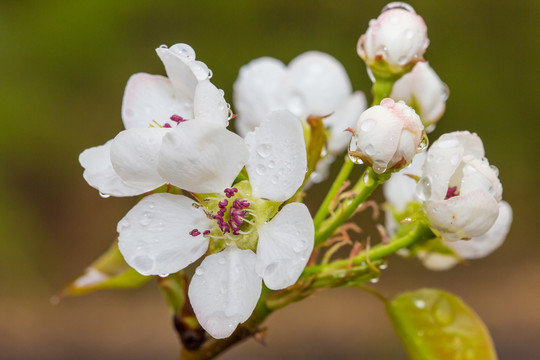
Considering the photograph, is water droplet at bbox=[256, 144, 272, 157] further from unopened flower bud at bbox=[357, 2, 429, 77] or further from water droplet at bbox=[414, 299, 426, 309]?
water droplet at bbox=[414, 299, 426, 309]

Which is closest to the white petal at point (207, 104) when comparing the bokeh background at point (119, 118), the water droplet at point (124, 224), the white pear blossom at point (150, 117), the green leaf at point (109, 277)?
the white pear blossom at point (150, 117)

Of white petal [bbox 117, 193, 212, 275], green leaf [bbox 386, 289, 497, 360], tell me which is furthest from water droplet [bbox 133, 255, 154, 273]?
green leaf [bbox 386, 289, 497, 360]

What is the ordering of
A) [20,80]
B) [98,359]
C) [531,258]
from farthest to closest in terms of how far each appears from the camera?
1. [531,258]
2. [20,80]
3. [98,359]

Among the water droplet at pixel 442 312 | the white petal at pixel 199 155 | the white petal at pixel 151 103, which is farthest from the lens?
the water droplet at pixel 442 312

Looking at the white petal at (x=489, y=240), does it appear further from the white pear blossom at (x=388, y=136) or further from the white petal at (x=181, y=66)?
the white petal at (x=181, y=66)

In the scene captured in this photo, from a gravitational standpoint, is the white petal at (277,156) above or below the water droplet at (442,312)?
above

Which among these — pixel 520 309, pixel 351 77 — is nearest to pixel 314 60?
pixel 351 77

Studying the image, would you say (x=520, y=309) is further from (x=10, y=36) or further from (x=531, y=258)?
(x=10, y=36)
